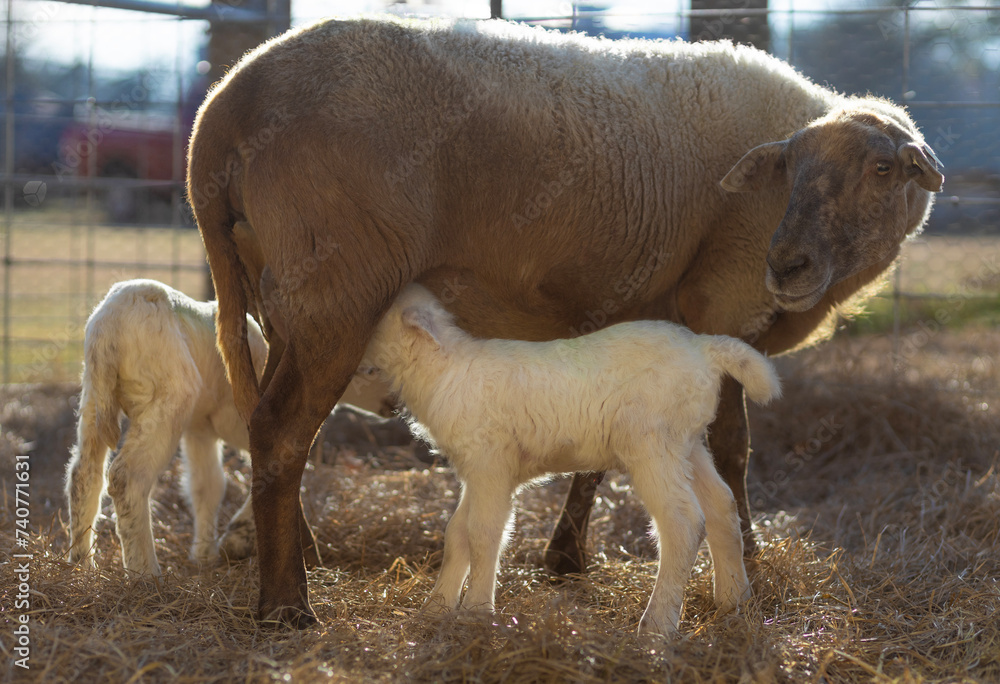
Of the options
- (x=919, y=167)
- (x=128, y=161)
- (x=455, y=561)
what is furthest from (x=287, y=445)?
(x=128, y=161)

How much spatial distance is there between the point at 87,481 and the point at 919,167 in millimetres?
3474

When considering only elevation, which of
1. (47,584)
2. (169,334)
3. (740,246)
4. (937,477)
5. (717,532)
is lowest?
(937,477)

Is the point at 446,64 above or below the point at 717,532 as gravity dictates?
above

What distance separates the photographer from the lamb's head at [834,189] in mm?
3152

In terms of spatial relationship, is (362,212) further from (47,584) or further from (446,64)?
(47,584)

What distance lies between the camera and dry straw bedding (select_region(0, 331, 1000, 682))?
2557 mm

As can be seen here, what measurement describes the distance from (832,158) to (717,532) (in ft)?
4.83

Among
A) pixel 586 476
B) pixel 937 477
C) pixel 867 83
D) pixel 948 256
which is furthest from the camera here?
pixel 948 256

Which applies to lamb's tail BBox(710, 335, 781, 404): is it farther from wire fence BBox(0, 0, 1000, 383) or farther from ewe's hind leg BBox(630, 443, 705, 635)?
wire fence BBox(0, 0, 1000, 383)

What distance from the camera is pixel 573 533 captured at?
386 cm

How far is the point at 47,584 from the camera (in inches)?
123

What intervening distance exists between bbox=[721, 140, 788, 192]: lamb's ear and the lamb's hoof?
224 centimetres

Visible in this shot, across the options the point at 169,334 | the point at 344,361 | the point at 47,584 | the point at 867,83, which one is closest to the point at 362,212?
the point at 344,361

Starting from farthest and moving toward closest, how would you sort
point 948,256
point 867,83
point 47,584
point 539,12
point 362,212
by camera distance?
point 948,256, point 867,83, point 539,12, point 47,584, point 362,212
